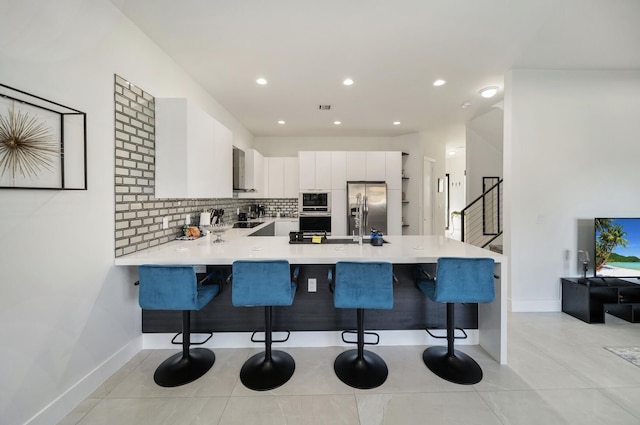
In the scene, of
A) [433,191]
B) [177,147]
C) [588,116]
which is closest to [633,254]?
[588,116]

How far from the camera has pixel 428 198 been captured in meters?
6.30

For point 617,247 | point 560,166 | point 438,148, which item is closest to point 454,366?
point 617,247

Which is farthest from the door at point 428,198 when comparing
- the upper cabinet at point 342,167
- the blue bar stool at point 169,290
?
the blue bar stool at point 169,290

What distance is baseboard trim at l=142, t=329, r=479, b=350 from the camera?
2.47m

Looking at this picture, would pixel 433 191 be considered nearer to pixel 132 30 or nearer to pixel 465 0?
pixel 465 0

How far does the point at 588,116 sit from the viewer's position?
327 centimetres

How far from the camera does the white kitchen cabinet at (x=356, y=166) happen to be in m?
5.56

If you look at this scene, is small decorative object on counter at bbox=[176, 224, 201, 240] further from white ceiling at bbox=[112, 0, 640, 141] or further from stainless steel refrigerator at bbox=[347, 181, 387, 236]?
stainless steel refrigerator at bbox=[347, 181, 387, 236]

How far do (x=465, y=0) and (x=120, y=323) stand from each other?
3.69 m

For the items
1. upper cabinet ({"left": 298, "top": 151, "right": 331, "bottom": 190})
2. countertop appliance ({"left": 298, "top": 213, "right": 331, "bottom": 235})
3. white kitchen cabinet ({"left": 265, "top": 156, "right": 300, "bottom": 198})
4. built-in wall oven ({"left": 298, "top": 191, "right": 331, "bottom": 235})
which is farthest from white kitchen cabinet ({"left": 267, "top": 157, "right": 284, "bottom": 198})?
countertop appliance ({"left": 298, "top": 213, "right": 331, "bottom": 235})

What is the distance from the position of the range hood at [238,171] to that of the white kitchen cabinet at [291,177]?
130cm

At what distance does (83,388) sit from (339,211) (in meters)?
4.43

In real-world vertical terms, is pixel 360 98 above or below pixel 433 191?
above

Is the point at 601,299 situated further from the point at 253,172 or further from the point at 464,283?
the point at 253,172
